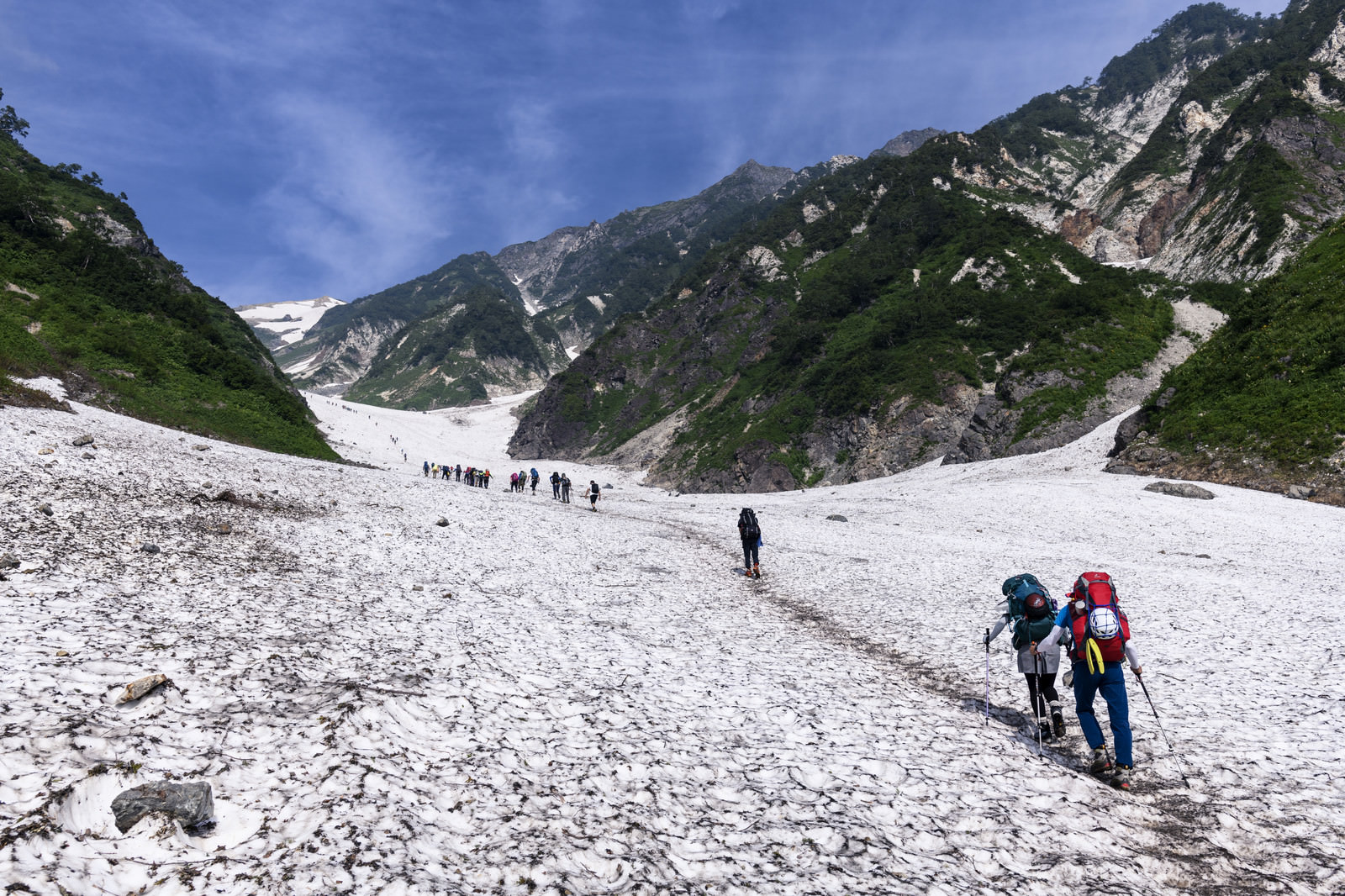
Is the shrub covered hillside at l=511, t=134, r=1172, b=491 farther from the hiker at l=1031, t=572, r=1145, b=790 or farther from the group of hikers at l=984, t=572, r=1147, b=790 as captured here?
the hiker at l=1031, t=572, r=1145, b=790

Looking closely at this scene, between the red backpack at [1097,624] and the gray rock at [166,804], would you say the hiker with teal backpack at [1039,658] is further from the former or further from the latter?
the gray rock at [166,804]

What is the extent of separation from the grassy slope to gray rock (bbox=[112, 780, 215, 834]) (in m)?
41.5

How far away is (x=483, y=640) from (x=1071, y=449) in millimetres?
57639

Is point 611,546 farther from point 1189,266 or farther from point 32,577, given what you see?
point 1189,266

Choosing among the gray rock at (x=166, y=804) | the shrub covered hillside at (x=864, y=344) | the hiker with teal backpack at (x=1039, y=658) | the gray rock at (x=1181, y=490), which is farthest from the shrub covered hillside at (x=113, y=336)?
the gray rock at (x=1181, y=490)

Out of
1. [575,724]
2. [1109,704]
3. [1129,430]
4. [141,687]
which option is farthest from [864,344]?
[141,687]

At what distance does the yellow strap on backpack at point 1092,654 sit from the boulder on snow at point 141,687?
1338cm

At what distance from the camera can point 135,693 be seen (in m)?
7.01

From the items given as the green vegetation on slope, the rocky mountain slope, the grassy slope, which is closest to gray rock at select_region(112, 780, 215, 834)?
the grassy slope

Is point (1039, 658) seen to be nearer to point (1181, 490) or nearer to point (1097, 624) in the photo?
point (1097, 624)

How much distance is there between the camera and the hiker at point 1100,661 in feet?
28.5

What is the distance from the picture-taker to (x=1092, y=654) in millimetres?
8922

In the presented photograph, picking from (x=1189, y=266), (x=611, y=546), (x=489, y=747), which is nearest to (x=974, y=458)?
(x=611, y=546)

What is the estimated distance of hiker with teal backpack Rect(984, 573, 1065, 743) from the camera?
390 inches
